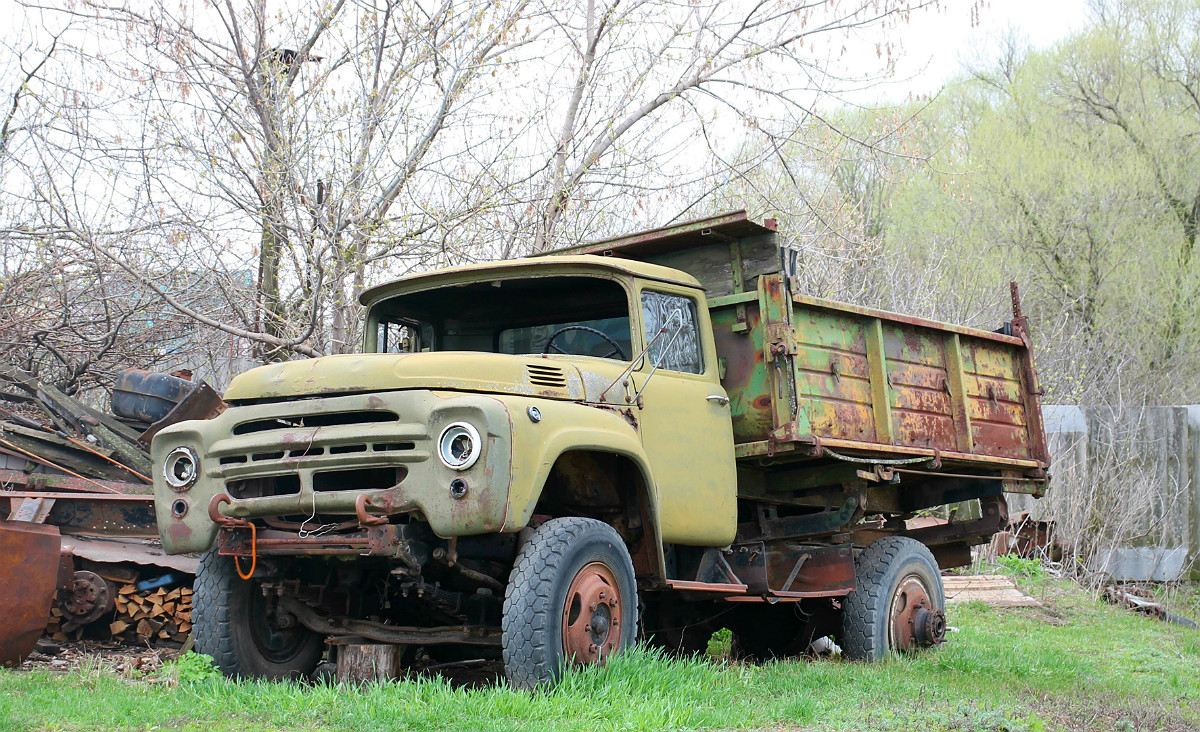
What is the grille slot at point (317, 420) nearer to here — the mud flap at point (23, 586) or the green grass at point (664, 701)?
the green grass at point (664, 701)

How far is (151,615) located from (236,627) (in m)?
2.63

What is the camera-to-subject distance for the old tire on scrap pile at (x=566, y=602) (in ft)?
17.6

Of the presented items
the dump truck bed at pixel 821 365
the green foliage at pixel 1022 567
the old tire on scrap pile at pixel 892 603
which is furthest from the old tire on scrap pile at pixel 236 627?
the green foliage at pixel 1022 567

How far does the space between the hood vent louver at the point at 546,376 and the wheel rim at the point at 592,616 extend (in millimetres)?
947

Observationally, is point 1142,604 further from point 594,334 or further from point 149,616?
point 149,616

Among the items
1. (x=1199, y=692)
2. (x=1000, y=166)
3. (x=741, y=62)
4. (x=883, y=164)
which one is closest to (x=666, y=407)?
(x=1199, y=692)

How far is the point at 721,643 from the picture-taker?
9.32m

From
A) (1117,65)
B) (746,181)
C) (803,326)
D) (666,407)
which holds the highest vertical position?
(1117,65)

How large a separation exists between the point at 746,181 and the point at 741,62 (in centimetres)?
134

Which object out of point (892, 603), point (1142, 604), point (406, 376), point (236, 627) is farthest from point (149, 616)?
point (1142, 604)

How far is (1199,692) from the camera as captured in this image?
7859 mm

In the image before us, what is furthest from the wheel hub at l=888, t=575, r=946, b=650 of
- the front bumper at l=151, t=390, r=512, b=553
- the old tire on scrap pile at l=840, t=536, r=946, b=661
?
the front bumper at l=151, t=390, r=512, b=553

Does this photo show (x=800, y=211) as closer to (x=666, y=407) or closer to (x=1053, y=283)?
(x=1053, y=283)

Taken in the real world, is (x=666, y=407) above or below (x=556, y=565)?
above
